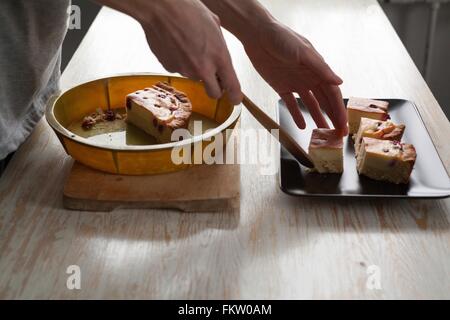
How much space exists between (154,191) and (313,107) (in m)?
0.41

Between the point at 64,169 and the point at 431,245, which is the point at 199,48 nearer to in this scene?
the point at 64,169

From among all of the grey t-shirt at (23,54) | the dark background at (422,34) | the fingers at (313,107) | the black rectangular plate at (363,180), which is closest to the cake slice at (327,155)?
the black rectangular plate at (363,180)

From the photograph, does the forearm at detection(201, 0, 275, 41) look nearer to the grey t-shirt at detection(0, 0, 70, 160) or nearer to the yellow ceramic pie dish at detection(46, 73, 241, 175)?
the yellow ceramic pie dish at detection(46, 73, 241, 175)

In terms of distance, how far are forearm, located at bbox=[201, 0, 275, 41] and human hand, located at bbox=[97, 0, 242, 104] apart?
0.25 m

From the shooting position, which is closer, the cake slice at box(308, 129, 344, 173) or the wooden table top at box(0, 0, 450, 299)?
the wooden table top at box(0, 0, 450, 299)

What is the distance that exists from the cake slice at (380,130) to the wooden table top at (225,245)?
115 millimetres

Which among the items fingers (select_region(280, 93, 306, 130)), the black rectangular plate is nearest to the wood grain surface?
the black rectangular plate

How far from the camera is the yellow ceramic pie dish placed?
108 centimetres

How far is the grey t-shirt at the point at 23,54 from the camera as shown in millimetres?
1154

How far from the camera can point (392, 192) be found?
109cm

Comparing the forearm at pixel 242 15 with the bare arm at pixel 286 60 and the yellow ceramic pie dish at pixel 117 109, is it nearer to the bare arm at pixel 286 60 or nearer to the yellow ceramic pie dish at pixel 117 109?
the bare arm at pixel 286 60
